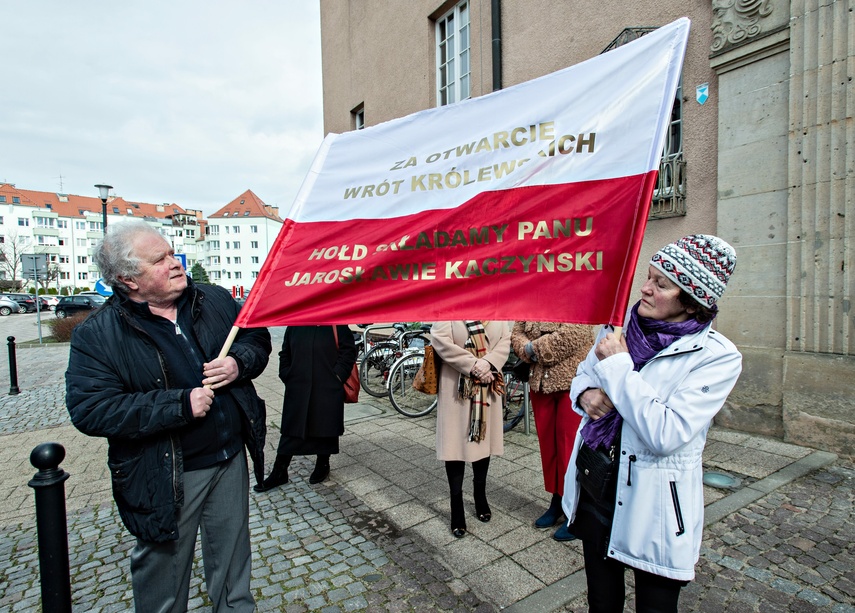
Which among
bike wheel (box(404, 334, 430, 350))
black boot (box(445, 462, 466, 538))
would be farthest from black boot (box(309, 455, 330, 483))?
bike wheel (box(404, 334, 430, 350))

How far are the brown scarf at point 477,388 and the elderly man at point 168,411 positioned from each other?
147 cm

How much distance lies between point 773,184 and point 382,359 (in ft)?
19.7

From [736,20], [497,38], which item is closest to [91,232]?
[497,38]

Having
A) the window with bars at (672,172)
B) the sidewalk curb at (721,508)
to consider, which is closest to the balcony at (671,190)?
the window with bars at (672,172)

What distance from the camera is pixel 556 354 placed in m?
3.48

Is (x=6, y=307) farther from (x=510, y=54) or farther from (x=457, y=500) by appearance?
(x=457, y=500)

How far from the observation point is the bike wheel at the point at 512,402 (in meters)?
6.00

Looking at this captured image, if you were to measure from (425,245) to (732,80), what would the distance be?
5032 mm

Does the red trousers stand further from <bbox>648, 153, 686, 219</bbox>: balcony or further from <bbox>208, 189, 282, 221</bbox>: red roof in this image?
<bbox>208, 189, 282, 221</bbox>: red roof

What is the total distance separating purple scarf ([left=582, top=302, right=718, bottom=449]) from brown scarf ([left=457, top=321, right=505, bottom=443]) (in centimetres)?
151

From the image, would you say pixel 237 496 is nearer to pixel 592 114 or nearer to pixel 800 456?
pixel 592 114

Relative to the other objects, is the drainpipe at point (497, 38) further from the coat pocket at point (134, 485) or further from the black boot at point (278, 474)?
the coat pocket at point (134, 485)

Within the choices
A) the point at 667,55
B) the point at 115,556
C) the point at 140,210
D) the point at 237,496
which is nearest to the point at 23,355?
the point at 115,556

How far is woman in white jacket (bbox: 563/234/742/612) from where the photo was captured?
1.69 meters
